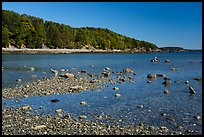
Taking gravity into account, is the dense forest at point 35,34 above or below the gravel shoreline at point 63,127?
above

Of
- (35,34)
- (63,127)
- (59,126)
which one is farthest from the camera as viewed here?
(35,34)

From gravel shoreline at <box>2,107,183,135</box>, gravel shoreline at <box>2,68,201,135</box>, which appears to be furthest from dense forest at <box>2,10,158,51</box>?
gravel shoreline at <box>2,107,183,135</box>

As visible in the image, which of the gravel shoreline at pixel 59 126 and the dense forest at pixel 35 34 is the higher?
the dense forest at pixel 35 34

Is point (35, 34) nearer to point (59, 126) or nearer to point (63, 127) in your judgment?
point (59, 126)

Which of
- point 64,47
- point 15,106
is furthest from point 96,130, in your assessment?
point 64,47

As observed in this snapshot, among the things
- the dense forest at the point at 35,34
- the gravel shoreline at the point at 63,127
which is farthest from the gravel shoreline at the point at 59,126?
the dense forest at the point at 35,34

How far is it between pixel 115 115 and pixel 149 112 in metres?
2.05

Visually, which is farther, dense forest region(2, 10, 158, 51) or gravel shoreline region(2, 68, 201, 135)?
dense forest region(2, 10, 158, 51)

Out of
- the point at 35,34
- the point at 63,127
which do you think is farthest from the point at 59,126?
the point at 35,34

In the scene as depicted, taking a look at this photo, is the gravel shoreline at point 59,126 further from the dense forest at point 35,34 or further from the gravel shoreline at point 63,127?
the dense forest at point 35,34

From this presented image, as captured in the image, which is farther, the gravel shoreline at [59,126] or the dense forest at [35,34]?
the dense forest at [35,34]

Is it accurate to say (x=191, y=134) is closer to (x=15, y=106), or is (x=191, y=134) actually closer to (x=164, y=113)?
(x=164, y=113)

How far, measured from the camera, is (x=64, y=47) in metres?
169

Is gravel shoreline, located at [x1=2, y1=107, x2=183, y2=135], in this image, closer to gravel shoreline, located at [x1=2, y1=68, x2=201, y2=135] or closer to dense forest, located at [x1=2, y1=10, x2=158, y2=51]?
gravel shoreline, located at [x1=2, y1=68, x2=201, y2=135]
